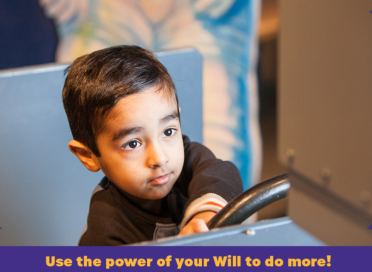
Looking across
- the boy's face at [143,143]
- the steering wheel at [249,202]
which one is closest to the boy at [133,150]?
the boy's face at [143,143]

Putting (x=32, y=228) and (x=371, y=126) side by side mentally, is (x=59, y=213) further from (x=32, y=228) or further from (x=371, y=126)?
(x=371, y=126)

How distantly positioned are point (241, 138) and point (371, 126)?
142 cm

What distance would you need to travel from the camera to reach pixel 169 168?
0.67m

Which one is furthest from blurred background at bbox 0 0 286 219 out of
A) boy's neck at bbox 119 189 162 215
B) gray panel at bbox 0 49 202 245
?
boy's neck at bbox 119 189 162 215

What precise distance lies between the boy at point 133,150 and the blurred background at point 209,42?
2.19ft

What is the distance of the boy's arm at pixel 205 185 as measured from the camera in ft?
2.00

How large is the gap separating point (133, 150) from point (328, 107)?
43 cm

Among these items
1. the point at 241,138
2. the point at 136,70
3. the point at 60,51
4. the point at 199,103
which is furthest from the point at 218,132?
the point at 136,70

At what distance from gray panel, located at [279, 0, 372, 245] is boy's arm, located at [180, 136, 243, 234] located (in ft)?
0.65

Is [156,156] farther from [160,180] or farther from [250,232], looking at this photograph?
[250,232]

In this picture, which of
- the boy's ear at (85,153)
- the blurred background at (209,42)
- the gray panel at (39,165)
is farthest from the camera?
the blurred background at (209,42)

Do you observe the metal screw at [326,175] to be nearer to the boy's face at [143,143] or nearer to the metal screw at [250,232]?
the metal screw at [250,232]
